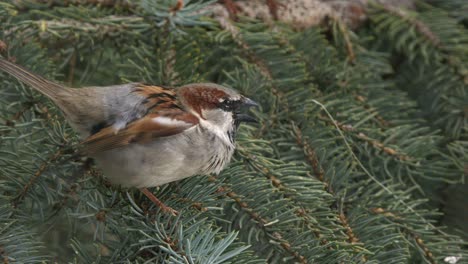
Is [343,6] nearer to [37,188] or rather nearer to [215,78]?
[215,78]

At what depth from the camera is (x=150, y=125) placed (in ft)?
8.67

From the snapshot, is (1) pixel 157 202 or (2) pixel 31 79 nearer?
(1) pixel 157 202

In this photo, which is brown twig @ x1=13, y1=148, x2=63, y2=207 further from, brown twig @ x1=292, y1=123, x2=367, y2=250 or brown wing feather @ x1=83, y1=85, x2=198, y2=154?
brown twig @ x1=292, y1=123, x2=367, y2=250

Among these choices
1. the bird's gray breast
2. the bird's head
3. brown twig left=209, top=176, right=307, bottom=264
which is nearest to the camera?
brown twig left=209, top=176, right=307, bottom=264

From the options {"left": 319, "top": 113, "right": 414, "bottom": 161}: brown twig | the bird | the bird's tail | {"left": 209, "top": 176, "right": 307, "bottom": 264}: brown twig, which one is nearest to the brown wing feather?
the bird

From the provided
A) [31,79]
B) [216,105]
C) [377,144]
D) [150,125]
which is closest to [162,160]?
[150,125]

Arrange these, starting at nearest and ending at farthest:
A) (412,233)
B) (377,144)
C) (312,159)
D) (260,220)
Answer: (260,220), (412,233), (312,159), (377,144)

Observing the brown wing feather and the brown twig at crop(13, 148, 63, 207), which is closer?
the brown twig at crop(13, 148, 63, 207)

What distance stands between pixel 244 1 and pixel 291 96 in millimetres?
669

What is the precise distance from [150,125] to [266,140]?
46cm

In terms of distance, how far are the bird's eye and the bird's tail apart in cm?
62

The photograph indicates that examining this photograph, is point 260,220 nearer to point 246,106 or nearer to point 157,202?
point 157,202

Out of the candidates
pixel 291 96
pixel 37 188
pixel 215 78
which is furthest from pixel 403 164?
pixel 37 188

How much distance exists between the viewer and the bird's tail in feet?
8.60
